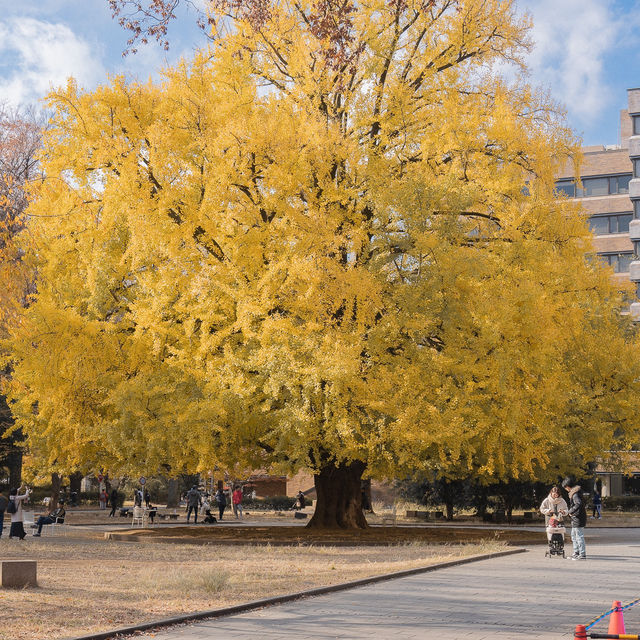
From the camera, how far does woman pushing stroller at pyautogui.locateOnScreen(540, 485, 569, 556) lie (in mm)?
23156

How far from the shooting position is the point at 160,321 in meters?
26.5

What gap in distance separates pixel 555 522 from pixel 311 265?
8.40 meters

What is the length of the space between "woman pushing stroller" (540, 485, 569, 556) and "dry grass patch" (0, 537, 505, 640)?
138cm

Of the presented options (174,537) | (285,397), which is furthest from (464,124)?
(174,537)

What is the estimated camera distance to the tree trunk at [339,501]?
30141mm

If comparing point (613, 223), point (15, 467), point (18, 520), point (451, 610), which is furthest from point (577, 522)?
point (613, 223)

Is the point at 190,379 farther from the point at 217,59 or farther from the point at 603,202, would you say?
the point at 603,202

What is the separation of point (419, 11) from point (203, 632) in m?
21.8

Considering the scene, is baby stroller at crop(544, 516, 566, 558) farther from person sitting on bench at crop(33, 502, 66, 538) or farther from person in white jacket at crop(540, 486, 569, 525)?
person sitting on bench at crop(33, 502, 66, 538)

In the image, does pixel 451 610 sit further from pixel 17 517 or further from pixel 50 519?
pixel 50 519

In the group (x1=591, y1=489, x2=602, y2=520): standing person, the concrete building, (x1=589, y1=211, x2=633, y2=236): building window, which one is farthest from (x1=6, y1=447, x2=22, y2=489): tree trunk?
(x1=589, y1=211, x2=633, y2=236): building window

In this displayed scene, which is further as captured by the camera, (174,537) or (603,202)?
(603,202)

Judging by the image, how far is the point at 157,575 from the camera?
17094mm

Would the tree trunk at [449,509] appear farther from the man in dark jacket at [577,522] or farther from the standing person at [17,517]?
the standing person at [17,517]
